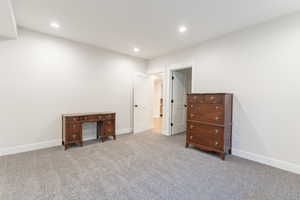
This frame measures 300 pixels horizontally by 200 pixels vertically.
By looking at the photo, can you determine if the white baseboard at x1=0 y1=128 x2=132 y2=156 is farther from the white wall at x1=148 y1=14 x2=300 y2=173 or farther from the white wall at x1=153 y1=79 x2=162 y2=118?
the white wall at x1=153 y1=79 x2=162 y2=118

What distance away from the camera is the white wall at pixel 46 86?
3016 millimetres

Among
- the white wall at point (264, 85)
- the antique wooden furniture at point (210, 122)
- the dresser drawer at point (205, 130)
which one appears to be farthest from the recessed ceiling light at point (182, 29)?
the dresser drawer at point (205, 130)

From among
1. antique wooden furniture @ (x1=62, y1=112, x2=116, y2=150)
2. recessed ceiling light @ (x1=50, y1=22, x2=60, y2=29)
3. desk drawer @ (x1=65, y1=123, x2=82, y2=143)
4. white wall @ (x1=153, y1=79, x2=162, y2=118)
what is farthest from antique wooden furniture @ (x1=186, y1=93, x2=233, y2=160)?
white wall @ (x1=153, y1=79, x2=162, y2=118)

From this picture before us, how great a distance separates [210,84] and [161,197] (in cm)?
280

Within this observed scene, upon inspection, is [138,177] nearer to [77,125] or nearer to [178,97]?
[77,125]

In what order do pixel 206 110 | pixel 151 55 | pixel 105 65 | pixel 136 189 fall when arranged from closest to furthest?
pixel 136 189 < pixel 206 110 < pixel 105 65 < pixel 151 55

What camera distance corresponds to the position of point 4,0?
185 cm

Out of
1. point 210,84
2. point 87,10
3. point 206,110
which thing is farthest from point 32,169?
point 210,84

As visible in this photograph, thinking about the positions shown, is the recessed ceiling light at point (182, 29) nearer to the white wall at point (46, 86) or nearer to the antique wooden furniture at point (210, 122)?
the antique wooden furniture at point (210, 122)

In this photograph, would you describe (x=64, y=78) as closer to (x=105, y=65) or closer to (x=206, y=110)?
(x=105, y=65)

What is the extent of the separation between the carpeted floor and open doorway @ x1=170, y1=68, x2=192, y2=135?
166 centimetres

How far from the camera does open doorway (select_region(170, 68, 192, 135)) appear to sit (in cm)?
473

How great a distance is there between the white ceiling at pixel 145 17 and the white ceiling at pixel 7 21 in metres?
0.27

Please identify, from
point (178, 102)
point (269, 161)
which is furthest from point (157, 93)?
point (269, 161)
